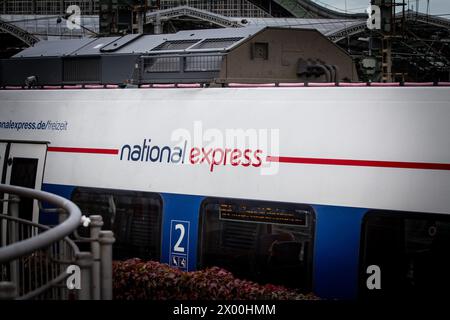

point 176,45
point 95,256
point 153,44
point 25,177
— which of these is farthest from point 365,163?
point 25,177

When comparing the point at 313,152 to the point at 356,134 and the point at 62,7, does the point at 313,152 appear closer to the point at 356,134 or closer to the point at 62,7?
the point at 356,134

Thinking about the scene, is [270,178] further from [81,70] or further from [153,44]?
[81,70]

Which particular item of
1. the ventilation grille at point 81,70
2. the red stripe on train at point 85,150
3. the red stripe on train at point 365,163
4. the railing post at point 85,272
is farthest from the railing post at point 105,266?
the ventilation grille at point 81,70

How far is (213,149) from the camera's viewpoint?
8.44 meters

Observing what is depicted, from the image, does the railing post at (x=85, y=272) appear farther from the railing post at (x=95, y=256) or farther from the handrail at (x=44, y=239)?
the handrail at (x=44, y=239)

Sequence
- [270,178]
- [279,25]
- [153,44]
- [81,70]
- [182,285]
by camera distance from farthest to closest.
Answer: [279,25], [81,70], [153,44], [182,285], [270,178]

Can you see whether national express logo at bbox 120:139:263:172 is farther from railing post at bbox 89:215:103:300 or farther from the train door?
railing post at bbox 89:215:103:300

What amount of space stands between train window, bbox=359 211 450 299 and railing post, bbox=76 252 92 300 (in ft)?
10.3

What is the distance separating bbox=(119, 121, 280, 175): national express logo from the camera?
8072mm

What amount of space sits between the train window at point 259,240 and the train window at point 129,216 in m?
0.66

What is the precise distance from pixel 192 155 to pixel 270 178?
985 mm
